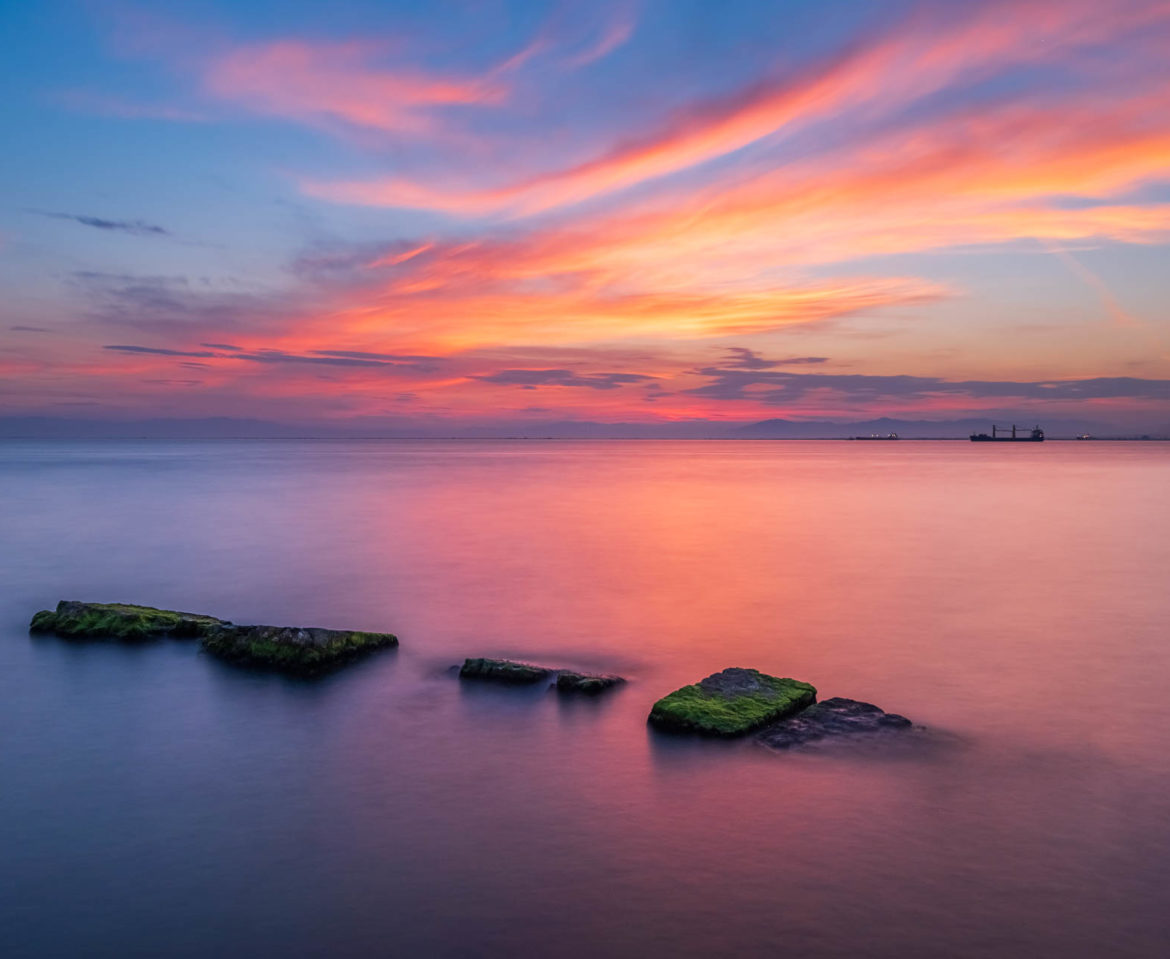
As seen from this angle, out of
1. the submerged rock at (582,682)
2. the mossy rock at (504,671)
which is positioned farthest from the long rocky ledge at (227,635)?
the submerged rock at (582,682)

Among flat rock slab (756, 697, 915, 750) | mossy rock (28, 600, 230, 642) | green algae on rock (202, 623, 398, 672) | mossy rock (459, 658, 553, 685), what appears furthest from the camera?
mossy rock (28, 600, 230, 642)

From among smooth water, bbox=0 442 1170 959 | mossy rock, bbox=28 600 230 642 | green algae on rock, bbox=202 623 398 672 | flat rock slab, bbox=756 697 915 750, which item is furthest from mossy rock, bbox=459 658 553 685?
mossy rock, bbox=28 600 230 642

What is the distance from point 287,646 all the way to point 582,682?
5.72 metres

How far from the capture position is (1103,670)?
16094 millimetres

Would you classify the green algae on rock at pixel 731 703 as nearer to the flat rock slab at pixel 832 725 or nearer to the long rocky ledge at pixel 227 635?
the flat rock slab at pixel 832 725

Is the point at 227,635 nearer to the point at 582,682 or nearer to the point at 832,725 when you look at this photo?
the point at 582,682

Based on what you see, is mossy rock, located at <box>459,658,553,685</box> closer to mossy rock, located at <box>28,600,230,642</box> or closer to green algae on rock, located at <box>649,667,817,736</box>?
green algae on rock, located at <box>649,667,817,736</box>

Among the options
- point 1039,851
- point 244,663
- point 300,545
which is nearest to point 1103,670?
point 1039,851

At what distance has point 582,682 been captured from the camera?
46.1ft

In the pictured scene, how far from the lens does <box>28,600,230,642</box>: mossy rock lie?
56.4 feet

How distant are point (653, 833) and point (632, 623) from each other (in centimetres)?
1086

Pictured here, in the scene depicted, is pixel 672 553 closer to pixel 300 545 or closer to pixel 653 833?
pixel 300 545

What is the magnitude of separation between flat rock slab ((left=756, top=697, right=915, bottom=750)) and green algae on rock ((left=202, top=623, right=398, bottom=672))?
327 inches

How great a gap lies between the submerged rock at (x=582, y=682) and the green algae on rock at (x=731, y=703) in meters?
1.66
